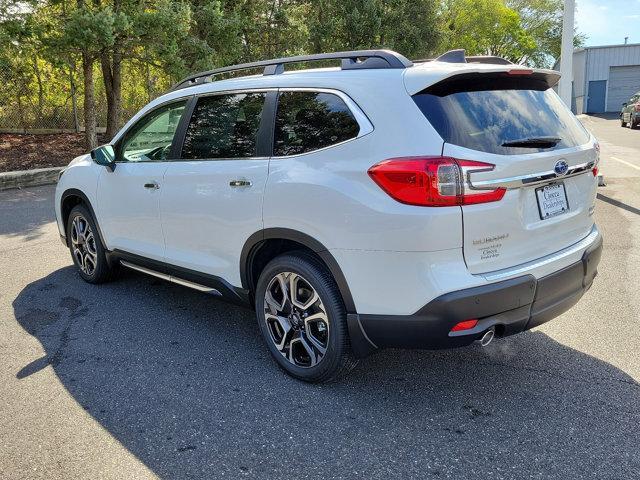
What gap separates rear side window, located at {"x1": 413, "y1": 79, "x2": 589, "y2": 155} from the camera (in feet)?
9.21

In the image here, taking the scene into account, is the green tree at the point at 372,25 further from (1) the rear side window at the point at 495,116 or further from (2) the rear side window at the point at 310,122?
(1) the rear side window at the point at 495,116

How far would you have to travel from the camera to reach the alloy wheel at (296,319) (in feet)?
10.9

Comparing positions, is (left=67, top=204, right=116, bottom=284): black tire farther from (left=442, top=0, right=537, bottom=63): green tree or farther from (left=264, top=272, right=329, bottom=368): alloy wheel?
(left=442, top=0, right=537, bottom=63): green tree

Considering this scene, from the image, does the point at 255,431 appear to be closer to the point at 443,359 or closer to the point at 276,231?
the point at 276,231

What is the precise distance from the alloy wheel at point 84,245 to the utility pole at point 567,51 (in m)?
8.46

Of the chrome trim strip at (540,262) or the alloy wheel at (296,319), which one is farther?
the alloy wheel at (296,319)

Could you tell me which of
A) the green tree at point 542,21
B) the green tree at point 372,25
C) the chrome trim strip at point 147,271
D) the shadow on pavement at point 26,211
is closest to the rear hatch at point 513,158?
the chrome trim strip at point 147,271

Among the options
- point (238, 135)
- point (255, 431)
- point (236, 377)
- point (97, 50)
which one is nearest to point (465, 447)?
point (255, 431)

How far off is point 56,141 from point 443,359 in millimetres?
14941

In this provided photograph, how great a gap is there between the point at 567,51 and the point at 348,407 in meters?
9.84

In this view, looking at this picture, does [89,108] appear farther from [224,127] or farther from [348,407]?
[348,407]

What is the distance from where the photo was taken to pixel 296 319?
343 centimetres

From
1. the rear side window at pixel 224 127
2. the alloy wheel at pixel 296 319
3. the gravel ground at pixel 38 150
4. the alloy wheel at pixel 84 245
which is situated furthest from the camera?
the gravel ground at pixel 38 150

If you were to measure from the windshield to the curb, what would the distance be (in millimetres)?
10723
